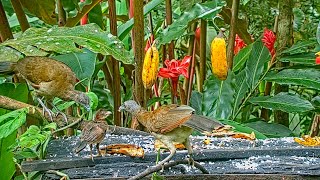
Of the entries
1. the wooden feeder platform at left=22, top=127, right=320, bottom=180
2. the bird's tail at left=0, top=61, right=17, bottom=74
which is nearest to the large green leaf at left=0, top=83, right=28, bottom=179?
the bird's tail at left=0, top=61, right=17, bottom=74

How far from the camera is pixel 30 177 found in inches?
41.6

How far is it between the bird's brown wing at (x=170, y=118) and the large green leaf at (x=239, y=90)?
991mm

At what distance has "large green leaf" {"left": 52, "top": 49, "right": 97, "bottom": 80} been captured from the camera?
164 cm

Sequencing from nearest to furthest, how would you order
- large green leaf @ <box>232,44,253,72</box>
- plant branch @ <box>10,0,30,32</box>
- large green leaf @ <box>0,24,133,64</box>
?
large green leaf @ <box>0,24,133,64</box>
plant branch @ <box>10,0,30,32</box>
large green leaf @ <box>232,44,253,72</box>

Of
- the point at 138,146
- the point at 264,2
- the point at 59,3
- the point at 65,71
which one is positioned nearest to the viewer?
the point at 138,146

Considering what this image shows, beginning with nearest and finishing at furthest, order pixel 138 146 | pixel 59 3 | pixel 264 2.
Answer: pixel 138 146
pixel 59 3
pixel 264 2

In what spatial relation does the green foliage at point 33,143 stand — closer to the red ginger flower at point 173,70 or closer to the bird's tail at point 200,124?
the bird's tail at point 200,124

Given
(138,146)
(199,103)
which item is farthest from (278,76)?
(138,146)

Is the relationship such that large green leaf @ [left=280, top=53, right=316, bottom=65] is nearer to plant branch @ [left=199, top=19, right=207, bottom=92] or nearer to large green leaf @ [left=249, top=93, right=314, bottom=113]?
large green leaf @ [left=249, top=93, right=314, bottom=113]

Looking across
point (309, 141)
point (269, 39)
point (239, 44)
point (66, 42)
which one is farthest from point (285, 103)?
point (66, 42)

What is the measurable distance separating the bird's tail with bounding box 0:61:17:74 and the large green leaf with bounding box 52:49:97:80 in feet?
0.97

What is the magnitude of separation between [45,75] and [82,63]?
0.36m

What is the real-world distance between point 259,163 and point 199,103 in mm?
971

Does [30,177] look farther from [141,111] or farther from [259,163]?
[259,163]
